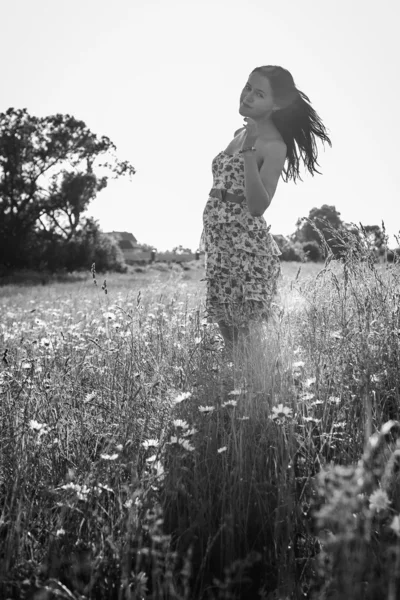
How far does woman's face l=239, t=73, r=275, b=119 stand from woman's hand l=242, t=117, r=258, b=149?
0.24 ft

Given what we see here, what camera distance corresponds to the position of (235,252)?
3.88 meters

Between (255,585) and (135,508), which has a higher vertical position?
(135,508)

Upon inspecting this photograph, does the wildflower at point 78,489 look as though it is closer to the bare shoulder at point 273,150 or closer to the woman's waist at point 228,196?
the woman's waist at point 228,196

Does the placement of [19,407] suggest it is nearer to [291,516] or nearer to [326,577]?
[291,516]

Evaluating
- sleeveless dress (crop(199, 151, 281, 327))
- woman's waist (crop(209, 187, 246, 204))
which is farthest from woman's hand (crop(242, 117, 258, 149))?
woman's waist (crop(209, 187, 246, 204))

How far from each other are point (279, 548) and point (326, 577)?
290mm

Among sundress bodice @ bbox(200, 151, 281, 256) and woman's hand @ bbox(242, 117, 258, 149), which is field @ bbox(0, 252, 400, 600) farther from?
woman's hand @ bbox(242, 117, 258, 149)

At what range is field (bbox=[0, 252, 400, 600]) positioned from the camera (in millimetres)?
1479

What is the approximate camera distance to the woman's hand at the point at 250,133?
3521 millimetres

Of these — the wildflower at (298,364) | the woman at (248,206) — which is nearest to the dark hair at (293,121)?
the woman at (248,206)

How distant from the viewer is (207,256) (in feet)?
13.4

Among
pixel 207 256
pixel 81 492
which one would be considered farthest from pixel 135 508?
A: pixel 207 256

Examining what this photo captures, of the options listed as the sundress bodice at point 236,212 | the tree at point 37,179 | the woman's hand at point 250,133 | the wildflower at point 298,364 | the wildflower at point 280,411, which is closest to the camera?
the wildflower at point 280,411

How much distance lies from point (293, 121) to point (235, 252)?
1.07 m
